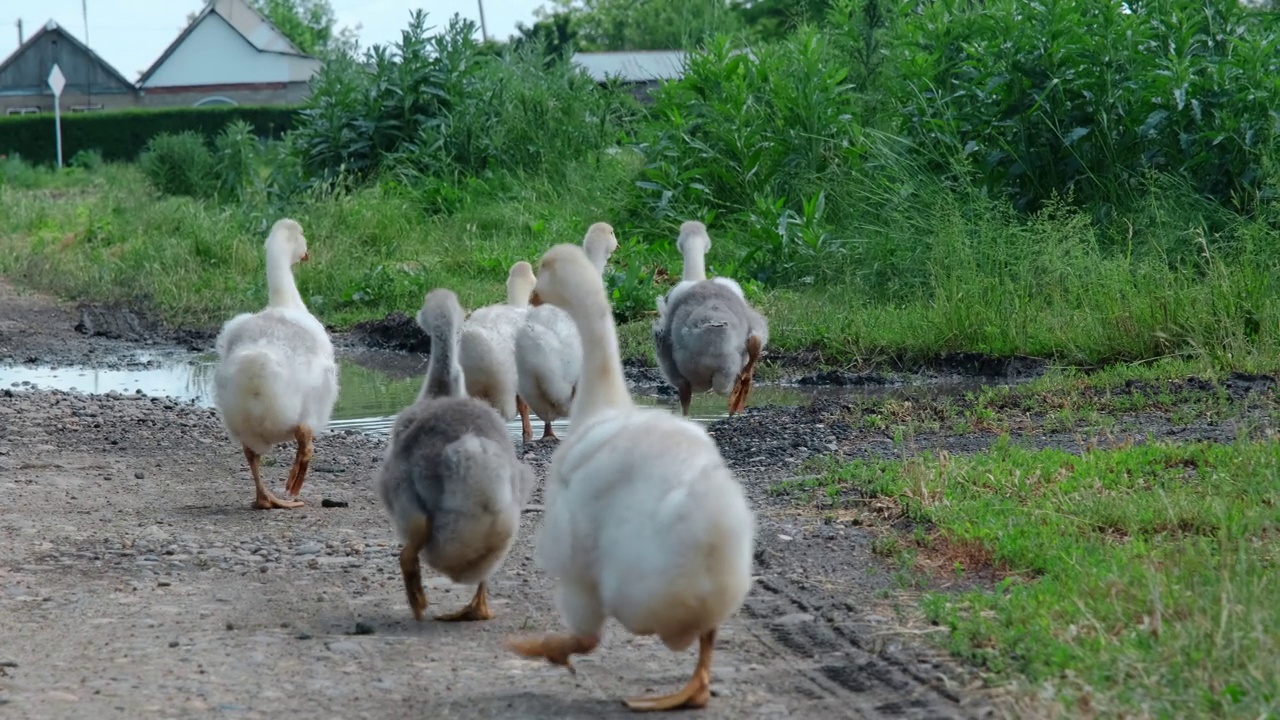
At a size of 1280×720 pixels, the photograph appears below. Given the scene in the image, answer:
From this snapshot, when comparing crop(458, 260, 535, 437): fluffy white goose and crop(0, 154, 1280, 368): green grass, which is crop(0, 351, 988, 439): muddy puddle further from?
crop(0, 154, 1280, 368): green grass

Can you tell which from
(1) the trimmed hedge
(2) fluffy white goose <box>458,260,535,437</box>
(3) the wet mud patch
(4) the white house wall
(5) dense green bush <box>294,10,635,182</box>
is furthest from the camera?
(4) the white house wall

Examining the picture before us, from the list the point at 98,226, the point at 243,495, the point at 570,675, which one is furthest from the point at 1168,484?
the point at 98,226

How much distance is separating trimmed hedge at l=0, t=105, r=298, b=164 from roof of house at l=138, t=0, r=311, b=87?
23.8 meters

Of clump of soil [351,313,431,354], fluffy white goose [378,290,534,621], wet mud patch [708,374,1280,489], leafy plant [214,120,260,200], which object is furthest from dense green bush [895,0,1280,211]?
leafy plant [214,120,260,200]

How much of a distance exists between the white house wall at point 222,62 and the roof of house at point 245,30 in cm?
22

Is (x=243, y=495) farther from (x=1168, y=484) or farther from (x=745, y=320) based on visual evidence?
(x=1168, y=484)

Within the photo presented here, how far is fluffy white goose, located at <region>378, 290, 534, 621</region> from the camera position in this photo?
5.30m

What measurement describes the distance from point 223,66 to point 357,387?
213 ft

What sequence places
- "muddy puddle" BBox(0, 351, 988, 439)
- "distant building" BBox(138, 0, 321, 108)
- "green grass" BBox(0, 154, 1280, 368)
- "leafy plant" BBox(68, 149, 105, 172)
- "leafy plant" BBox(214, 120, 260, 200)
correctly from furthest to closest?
"distant building" BBox(138, 0, 321, 108) < "leafy plant" BBox(68, 149, 105, 172) < "leafy plant" BBox(214, 120, 260, 200) < "green grass" BBox(0, 154, 1280, 368) < "muddy puddle" BBox(0, 351, 988, 439)

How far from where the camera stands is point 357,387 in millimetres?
12266

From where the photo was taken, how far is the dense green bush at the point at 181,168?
24.9m

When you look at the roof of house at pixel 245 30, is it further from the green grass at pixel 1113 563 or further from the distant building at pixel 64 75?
the green grass at pixel 1113 563

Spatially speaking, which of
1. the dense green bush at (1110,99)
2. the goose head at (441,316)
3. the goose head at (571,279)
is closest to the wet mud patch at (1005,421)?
the goose head at (441,316)

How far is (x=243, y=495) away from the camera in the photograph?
8.07 m
